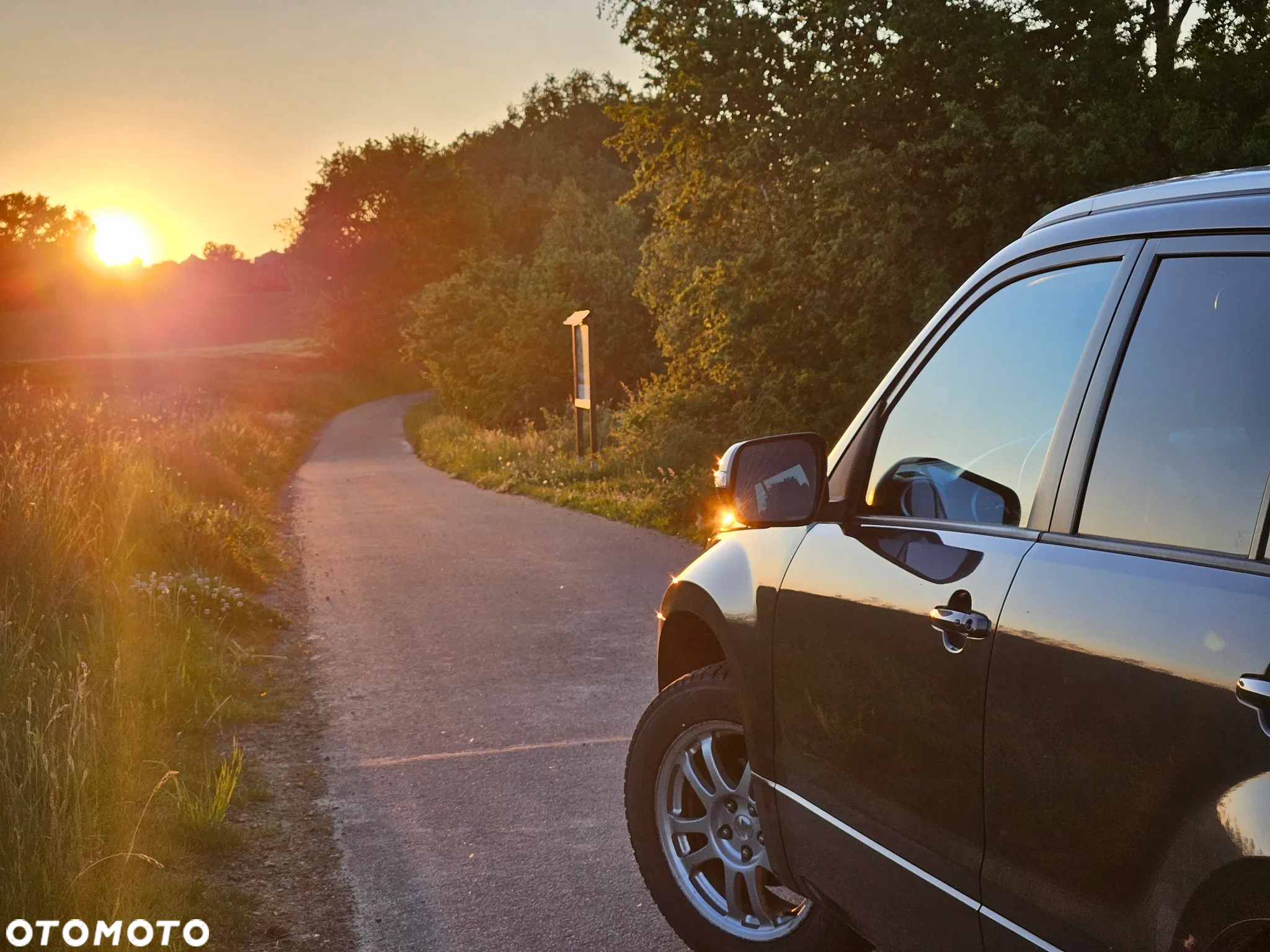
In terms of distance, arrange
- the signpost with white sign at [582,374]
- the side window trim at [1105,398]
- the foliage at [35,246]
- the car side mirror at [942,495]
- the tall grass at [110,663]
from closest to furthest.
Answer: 1. the side window trim at [1105,398]
2. the car side mirror at [942,495]
3. the tall grass at [110,663]
4. the signpost with white sign at [582,374]
5. the foliage at [35,246]

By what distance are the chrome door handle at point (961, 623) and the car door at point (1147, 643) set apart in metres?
0.06

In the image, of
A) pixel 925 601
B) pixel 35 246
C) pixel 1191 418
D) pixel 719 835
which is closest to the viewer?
pixel 1191 418

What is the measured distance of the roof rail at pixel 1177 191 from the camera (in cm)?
209

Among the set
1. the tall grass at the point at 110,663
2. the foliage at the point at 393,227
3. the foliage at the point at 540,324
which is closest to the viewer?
the tall grass at the point at 110,663

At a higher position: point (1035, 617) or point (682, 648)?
point (1035, 617)

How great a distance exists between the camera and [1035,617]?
225cm

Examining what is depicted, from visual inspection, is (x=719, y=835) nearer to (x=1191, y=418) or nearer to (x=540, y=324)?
(x=1191, y=418)

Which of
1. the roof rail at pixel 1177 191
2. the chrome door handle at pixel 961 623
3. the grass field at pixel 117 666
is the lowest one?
the grass field at pixel 117 666

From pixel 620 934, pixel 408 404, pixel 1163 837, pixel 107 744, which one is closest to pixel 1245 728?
pixel 1163 837

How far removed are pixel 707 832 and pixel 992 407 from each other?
1.63 metres

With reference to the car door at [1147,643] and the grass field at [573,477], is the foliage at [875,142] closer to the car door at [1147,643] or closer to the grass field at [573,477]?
the grass field at [573,477]

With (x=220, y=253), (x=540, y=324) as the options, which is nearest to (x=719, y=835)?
(x=540, y=324)

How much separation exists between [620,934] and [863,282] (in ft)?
43.2

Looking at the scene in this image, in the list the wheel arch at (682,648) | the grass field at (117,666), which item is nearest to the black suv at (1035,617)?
the wheel arch at (682,648)
